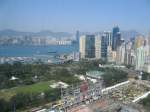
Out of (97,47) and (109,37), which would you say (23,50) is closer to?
(97,47)

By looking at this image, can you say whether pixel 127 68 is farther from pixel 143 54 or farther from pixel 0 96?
pixel 0 96

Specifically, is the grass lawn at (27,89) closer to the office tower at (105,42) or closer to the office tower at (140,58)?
the office tower at (140,58)

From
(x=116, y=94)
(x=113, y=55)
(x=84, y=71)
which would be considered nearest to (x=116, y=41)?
(x=113, y=55)

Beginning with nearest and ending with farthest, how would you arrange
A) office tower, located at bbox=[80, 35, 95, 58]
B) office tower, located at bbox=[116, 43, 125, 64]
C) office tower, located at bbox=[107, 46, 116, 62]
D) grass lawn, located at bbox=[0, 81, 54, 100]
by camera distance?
grass lawn, located at bbox=[0, 81, 54, 100]
office tower, located at bbox=[116, 43, 125, 64]
office tower, located at bbox=[107, 46, 116, 62]
office tower, located at bbox=[80, 35, 95, 58]

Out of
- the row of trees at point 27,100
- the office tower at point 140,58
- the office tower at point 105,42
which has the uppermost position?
the office tower at point 105,42

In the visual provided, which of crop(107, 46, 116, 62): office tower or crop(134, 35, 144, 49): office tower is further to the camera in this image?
crop(107, 46, 116, 62): office tower

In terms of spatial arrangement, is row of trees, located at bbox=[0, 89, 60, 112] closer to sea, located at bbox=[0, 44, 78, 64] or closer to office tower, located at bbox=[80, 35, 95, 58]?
sea, located at bbox=[0, 44, 78, 64]

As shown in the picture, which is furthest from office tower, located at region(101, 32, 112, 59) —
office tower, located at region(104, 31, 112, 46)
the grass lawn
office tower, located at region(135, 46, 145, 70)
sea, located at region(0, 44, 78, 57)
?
the grass lawn

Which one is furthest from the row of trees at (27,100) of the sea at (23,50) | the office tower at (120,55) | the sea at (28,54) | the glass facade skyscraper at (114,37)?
the glass facade skyscraper at (114,37)
